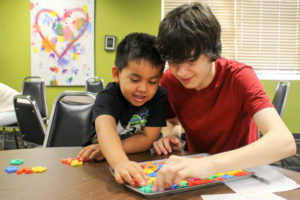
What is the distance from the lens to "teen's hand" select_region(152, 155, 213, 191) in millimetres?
661

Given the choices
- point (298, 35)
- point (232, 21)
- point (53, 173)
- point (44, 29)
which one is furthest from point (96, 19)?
point (53, 173)

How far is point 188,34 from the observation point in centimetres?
98

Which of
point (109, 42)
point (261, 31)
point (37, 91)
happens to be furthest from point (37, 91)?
point (261, 31)

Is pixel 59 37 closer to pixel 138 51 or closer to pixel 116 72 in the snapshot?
pixel 116 72

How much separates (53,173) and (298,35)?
5.42 m

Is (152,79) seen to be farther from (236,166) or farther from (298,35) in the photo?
(298,35)

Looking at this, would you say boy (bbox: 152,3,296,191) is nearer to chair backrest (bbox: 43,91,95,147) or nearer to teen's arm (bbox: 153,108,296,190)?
teen's arm (bbox: 153,108,296,190)

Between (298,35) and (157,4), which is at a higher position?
(157,4)

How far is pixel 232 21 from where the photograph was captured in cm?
510

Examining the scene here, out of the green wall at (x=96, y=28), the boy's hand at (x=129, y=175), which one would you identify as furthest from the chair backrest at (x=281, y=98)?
the green wall at (x=96, y=28)

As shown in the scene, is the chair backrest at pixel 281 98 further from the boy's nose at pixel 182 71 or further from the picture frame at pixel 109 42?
the picture frame at pixel 109 42

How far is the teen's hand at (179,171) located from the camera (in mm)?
661

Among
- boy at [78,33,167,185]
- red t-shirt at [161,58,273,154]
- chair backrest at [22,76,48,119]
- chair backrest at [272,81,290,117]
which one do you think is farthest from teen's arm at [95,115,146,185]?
chair backrest at [22,76,48,119]

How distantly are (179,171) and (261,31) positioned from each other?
5.05 meters
